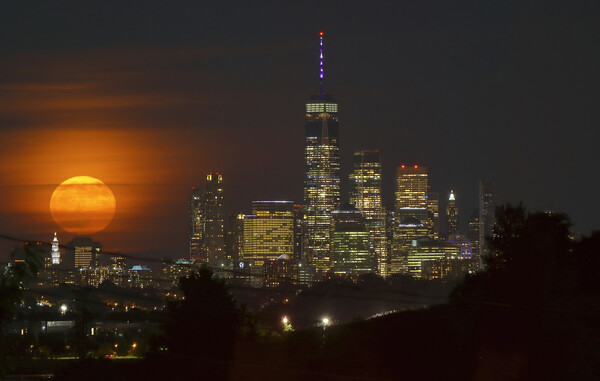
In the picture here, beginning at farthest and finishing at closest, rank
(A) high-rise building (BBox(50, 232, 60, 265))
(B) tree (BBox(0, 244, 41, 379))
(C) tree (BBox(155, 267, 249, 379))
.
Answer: (C) tree (BBox(155, 267, 249, 379)), (A) high-rise building (BBox(50, 232, 60, 265)), (B) tree (BBox(0, 244, 41, 379))

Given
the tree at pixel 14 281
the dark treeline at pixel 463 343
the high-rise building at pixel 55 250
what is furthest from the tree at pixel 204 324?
the tree at pixel 14 281

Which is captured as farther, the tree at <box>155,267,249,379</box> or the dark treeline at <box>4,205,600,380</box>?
the tree at <box>155,267,249,379</box>

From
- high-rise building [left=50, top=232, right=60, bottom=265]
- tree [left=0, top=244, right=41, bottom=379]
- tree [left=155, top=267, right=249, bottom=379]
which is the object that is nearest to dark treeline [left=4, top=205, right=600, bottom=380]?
tree [left=155, top=267, right=249, bottom=379]

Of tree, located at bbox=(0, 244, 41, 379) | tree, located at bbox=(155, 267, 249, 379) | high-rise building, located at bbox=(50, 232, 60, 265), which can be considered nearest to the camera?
tree, located at bbox=(0, 244, 41, 379)

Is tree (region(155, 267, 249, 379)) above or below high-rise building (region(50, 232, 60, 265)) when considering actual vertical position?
below

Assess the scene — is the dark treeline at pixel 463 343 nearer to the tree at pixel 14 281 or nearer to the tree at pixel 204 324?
the tree at pixel 204 324

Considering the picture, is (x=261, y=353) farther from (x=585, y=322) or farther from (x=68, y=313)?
(x=68, y=313)

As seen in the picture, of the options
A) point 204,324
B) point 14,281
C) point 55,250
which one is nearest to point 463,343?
point 204,324

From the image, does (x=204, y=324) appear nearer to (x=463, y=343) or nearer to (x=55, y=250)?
(x=55, y=250)

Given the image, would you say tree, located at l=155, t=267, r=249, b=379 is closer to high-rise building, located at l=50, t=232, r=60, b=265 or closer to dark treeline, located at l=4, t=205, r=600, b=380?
dark treeline, located at l=4, t=205, r=600, b=380
